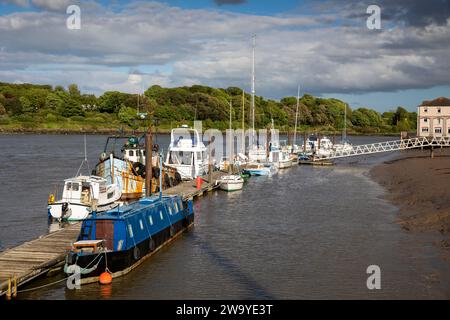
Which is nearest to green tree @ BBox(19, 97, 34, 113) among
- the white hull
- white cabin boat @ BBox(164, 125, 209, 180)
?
white cabin boat @ BBox(164, 125, 209, 180)

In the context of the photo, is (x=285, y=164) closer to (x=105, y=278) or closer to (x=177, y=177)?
(x=177, y=177)

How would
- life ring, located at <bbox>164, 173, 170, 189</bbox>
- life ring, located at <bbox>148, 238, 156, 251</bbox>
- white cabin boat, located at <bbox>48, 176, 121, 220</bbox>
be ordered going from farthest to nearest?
life ring, located at <bbox>164, 173, 170, 189</bbox> → white cabin boat, located at <bbox>48, 176, 121, 220</bbox> → life ring, located at <bbox>148, 238, 156, 251</bbox>

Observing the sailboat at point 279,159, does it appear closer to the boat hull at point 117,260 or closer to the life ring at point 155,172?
the life ring at point 155,172

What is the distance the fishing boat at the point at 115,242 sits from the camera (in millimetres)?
24172

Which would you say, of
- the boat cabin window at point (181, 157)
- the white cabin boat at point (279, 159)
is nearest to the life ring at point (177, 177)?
the boat cabin window at point (181, 157)

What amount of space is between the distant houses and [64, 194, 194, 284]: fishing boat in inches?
3720

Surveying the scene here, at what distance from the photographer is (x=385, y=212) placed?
4406 centimetres

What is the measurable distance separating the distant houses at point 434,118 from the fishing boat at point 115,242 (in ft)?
310

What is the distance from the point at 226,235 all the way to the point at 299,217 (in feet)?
28.2

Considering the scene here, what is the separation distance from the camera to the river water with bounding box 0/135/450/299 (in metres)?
24.4

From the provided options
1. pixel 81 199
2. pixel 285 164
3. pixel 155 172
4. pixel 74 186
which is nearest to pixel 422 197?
pixel 155 172

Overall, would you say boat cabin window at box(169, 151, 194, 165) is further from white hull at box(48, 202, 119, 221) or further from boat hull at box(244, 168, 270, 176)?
white hull at box(48, 202, 119, 221)

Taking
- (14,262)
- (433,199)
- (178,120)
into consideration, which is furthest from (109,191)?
(178,120)
